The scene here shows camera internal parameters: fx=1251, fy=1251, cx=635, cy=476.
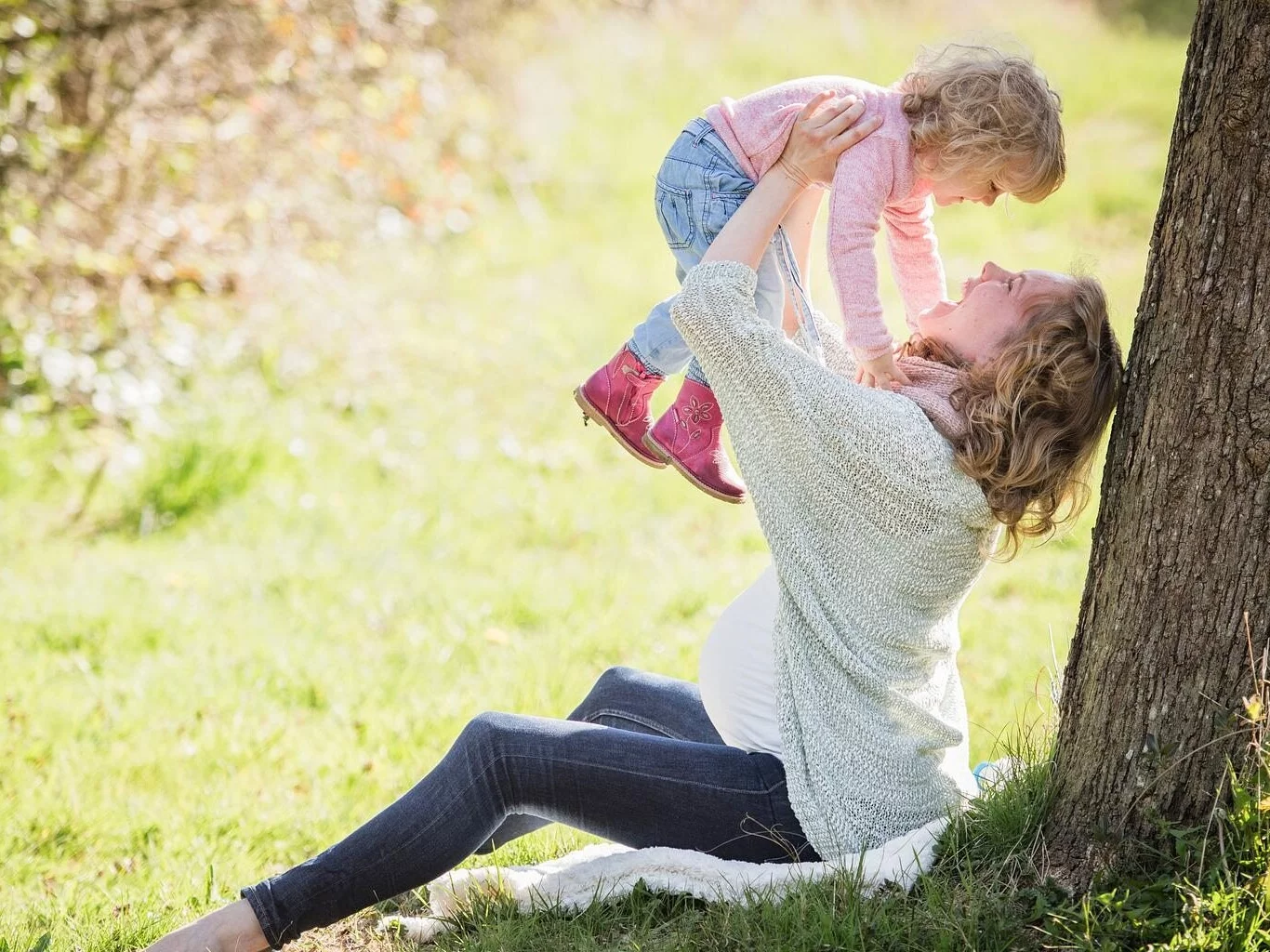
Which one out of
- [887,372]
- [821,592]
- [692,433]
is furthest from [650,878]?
[887,372]

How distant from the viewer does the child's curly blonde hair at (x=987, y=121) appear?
238 centimetres

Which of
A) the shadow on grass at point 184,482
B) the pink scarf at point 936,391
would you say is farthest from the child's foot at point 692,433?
the shadow on grass at point 184,482

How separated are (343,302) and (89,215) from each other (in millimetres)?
1476

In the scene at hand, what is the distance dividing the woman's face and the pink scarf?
6cm

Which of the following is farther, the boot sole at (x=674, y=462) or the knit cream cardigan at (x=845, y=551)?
the boot sole at (x=674, y=462)

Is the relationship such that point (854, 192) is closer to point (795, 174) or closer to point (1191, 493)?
point (795, 174)

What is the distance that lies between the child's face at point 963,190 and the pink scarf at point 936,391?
12.9 inches

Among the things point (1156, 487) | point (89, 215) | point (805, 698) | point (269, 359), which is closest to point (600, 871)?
point (805, 698)

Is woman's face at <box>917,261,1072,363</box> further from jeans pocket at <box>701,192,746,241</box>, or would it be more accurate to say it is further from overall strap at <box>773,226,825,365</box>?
jeans pocket at <box>701,192,746,241</box>

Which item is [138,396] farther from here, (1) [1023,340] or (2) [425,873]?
(1) [1023,340]

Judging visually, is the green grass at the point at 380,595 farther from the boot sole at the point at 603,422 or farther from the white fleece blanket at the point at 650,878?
the boot sole at the point at 603,422

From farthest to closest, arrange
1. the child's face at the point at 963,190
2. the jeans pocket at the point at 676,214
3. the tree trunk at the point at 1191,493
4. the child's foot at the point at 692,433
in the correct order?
the child's foot at the point at 692,433 < the jeans pocket at the point at 676,214 < the child's face at the point at 963,190 < the tree trunk at the point at 1191,493

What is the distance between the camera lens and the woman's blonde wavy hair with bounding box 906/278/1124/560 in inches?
88.8

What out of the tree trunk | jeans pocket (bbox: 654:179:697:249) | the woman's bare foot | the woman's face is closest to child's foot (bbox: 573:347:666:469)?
jeans pocket (bbox: 654:179:697:249)
